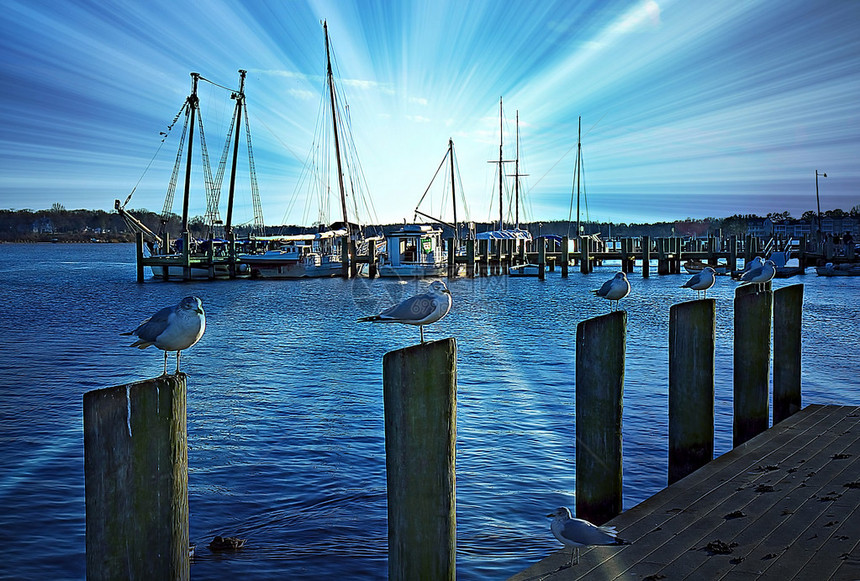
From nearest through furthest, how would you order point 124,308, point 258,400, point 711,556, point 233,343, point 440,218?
point 711,556 < point 258,400 < point 233,343 < point 124,308 < point 440,218

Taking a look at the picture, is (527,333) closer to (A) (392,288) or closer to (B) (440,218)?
(A) (392,288)

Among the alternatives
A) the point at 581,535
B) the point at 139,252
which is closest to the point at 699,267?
the point at 139,252

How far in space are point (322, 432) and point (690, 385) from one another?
7.09 meters

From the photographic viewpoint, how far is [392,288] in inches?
2192

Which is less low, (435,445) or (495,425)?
(435,445)

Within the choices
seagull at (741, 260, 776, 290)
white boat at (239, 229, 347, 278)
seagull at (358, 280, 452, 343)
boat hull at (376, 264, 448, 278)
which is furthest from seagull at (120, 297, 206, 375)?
white boat at (239, 229, 347, 278)

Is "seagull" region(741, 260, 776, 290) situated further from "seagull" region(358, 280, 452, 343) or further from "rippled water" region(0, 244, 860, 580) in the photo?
"seagull" region(358, 280, 452, 343)

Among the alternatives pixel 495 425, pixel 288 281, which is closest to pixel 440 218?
pixel 288 281

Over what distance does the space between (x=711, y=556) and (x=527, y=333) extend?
2232 centimetres

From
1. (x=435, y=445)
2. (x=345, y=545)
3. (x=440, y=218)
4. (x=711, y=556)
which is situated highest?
(x=440, y=218)

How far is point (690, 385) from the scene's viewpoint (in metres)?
6.61

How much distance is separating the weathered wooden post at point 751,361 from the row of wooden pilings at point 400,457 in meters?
1.17

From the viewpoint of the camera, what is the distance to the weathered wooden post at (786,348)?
8188 mm

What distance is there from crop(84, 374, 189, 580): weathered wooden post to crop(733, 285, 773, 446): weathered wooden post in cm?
590
